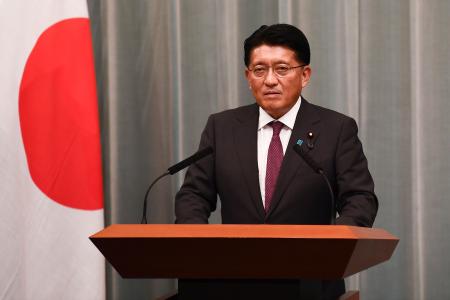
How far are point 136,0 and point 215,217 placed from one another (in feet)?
3.73

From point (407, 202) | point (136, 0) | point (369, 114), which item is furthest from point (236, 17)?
point (407, 202)

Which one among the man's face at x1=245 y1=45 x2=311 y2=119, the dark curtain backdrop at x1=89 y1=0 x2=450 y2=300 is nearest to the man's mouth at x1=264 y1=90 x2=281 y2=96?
the man's face at x1=245 y1=45 x2=311 y2=119

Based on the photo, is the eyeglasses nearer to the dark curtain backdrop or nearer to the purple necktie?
the purple necktie

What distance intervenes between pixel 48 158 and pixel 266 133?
97 centimetres

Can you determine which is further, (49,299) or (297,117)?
(49,299)

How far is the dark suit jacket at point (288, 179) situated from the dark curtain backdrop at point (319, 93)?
103 cm

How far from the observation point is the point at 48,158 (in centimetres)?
294

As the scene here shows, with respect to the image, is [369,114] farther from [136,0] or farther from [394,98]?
[136,0]

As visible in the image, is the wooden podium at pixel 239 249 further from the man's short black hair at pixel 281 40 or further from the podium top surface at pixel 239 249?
the man's short black hair at pixel 281 40

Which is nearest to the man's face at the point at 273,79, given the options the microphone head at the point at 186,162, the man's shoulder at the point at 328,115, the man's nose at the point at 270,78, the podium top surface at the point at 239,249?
the man's nose at the point at 270,78

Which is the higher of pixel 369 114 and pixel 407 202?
pixel 369 114

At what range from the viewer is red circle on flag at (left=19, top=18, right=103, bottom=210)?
2.94 meters

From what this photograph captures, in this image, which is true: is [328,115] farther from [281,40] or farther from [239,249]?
[239,249]

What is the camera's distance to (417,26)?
11.3 feet
